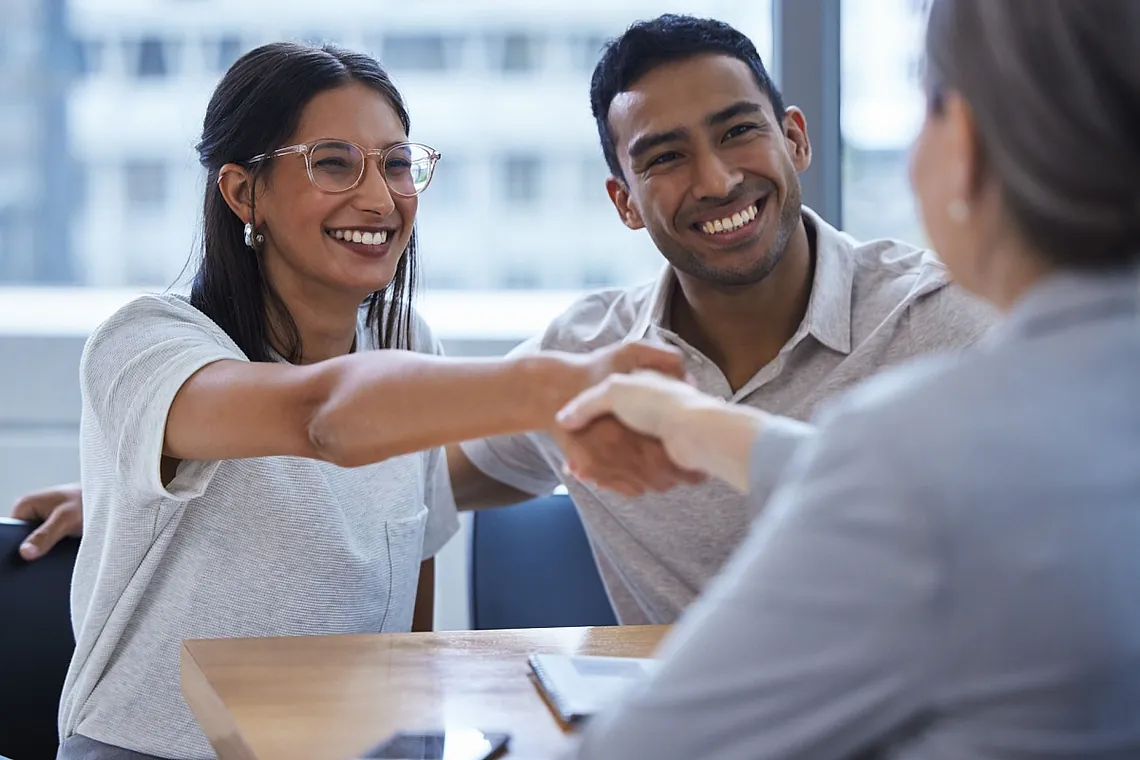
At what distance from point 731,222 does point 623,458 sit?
0.81 metres

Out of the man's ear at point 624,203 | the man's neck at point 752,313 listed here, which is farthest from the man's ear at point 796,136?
the man's ear at point 624,203

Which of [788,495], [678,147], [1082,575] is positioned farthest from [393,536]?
[1082,575]

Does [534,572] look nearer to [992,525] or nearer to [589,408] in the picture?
[589,408]

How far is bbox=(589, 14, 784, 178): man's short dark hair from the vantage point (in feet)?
6.95

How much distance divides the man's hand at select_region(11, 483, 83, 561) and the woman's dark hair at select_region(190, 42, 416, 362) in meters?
0.40

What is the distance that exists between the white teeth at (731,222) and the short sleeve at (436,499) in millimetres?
524

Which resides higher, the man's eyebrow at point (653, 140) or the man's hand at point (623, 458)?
the man's eyebrow at point (653, 140)

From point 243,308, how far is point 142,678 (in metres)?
0.54

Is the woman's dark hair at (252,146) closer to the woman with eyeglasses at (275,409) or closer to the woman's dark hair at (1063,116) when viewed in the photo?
the woman with eyeglasses at (275,409)

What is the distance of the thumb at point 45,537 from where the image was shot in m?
1.92

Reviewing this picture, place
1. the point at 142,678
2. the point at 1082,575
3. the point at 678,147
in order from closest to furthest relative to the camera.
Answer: the point at 1082,575 → the point at 142,678 → the point at 678,147

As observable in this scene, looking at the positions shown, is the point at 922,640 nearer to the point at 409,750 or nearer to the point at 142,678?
the point at 409,750

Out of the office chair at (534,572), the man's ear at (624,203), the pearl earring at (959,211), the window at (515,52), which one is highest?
the pearl earring at (959,211)

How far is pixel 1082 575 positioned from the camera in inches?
27.4
